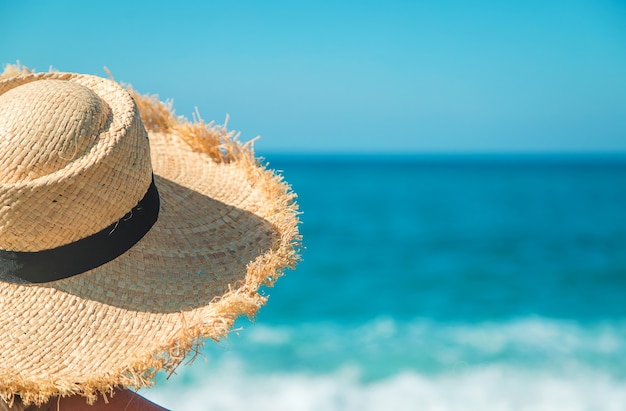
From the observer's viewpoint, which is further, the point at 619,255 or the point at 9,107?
the point at 619,255

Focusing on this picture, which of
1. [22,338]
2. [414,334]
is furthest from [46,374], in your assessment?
[414,334]

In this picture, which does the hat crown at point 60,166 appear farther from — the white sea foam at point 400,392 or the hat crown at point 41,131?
the white sea foam at point 400,392

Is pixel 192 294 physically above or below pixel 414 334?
below

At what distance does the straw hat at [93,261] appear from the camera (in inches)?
60.2

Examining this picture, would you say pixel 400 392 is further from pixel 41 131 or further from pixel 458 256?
pixel 41 131

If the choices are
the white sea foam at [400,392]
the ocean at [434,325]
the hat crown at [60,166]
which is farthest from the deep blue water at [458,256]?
the hat crown at [60,166]

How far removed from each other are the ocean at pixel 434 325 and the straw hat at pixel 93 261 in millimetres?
1968

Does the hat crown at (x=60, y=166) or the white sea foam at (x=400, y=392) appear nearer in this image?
the hat crown at (x=60, y=166)

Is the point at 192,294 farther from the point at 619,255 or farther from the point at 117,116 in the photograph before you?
the point at 619,255

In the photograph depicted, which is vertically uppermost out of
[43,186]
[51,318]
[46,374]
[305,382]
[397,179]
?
[397,179]

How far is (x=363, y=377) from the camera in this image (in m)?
8.55

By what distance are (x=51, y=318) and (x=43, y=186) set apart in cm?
31

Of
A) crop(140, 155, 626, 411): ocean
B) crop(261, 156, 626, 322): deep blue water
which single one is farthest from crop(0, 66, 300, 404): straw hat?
crop(261, 156, 626, 322): deep blue water

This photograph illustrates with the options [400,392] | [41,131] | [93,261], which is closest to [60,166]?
[41,131]
